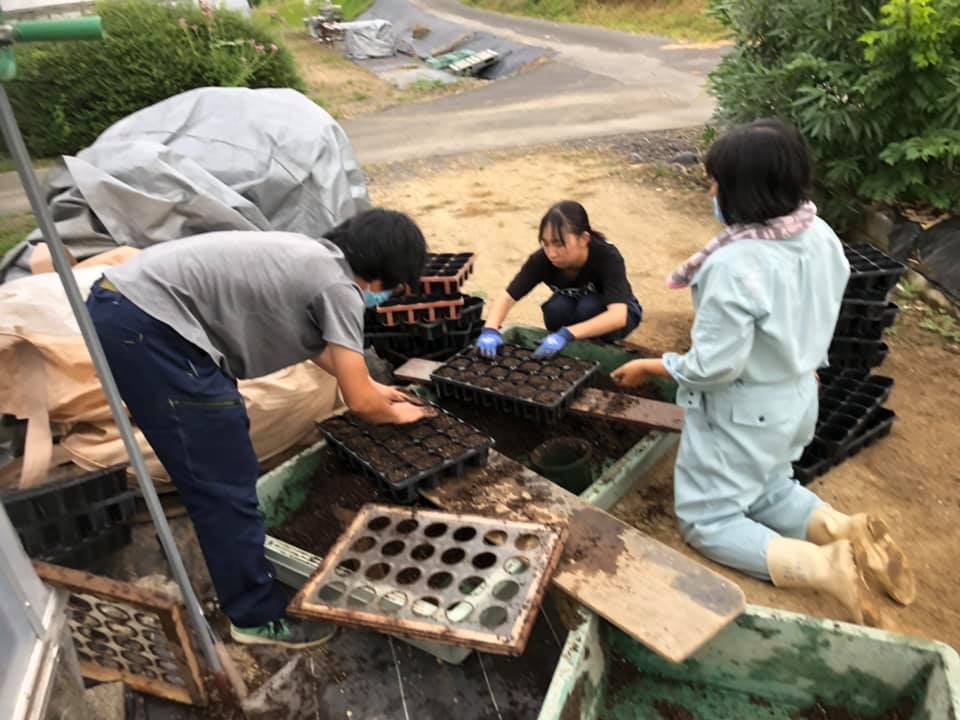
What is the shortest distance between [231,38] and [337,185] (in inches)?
251

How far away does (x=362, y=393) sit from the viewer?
2.24 m

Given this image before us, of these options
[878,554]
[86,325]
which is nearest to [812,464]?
[878,554]

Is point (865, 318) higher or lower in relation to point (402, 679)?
higher

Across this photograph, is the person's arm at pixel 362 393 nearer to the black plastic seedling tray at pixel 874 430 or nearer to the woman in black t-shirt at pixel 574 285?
the woman in black t-shirt at pixel 574 285

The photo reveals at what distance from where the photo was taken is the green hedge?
28.9ft

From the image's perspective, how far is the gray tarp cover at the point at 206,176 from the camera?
12.5 ft

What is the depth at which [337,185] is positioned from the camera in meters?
4.66

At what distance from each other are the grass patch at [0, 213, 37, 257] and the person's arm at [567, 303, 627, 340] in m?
4.26

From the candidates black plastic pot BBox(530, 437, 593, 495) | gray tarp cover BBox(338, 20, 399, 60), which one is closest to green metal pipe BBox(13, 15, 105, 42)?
black plastic pot BBox(530, 437, 593, 495)

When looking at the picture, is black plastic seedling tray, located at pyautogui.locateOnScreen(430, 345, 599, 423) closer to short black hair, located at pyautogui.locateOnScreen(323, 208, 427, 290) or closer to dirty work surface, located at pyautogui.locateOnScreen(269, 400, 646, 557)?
dirty work surface, located at pyautogui.locateOnScreen(269, 400, 646, 557)

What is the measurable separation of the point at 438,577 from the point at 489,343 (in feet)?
4.48

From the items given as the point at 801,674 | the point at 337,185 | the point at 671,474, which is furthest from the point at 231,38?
the point at 801,674

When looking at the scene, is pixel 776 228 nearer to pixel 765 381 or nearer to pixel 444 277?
pixel 765 381

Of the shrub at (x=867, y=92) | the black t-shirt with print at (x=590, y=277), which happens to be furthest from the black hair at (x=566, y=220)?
the shrub at (x=867, y=92)
